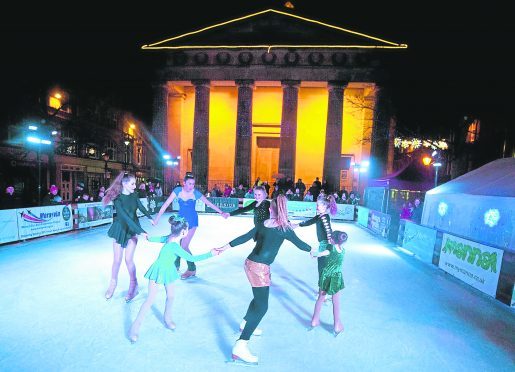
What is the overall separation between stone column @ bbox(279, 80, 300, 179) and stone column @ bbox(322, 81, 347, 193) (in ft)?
8.82

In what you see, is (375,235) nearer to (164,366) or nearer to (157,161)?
(164,366)

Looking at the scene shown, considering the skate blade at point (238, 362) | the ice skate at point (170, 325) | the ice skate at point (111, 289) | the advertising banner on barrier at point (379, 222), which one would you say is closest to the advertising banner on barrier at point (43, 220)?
the ice skate at point (111, 289)

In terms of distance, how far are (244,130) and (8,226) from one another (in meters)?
17.0

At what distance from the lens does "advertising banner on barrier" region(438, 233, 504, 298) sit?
20.6 feet

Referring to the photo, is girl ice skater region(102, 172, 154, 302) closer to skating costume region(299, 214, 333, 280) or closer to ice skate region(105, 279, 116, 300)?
ice skate region(105, 279, 116, 300)

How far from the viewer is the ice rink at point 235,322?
3.62 meters

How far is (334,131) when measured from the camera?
76.2 feet

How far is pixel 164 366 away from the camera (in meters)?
3.42

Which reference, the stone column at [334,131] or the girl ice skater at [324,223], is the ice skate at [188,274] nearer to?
the girl ice skater at [324,223]

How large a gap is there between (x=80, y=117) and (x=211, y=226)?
71.2 feet

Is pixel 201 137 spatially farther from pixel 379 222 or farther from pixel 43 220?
pixel 379 222

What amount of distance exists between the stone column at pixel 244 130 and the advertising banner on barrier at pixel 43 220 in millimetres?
13714

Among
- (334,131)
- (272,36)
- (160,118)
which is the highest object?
(272,36)

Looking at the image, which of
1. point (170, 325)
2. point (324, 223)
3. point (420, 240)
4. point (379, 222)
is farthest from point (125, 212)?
point (379, 222)
